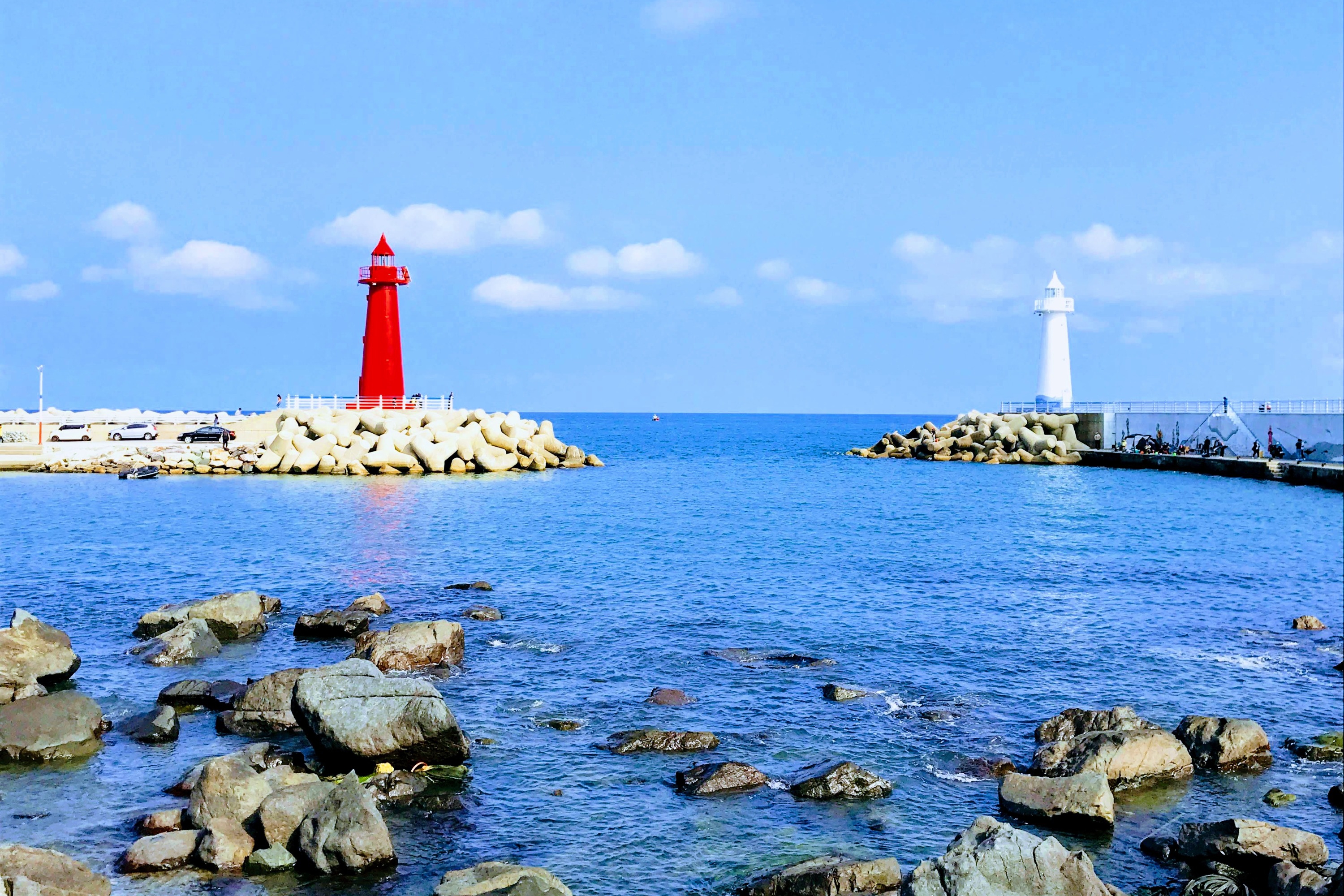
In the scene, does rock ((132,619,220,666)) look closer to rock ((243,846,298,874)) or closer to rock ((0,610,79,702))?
rock ((0,610,79,702))

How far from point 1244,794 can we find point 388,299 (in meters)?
56.4

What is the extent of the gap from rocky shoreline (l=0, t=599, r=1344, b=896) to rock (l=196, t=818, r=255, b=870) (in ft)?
0.06

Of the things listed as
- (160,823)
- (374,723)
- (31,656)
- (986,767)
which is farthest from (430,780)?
(31,656)

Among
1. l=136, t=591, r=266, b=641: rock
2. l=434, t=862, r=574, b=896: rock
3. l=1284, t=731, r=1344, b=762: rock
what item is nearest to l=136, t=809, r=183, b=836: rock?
l=434, t=862, r=574, b=896: rock

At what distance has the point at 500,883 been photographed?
947cm

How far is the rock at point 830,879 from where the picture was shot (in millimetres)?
9883

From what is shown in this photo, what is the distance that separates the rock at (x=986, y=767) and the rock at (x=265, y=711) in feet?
29.2

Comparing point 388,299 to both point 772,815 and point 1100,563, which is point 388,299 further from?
point 772,815

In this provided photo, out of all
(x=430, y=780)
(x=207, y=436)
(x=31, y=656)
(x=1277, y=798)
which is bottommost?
(x=1277, y=798)

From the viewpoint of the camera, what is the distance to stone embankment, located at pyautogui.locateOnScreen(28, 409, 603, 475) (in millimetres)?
57719

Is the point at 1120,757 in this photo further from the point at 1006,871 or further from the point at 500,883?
the point at 500,883

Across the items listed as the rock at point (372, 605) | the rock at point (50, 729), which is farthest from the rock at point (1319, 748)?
the rock at point (372, 605)

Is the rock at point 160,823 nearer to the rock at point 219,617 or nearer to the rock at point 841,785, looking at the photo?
the rock at point 841,785

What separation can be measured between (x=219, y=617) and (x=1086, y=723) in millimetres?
15888
